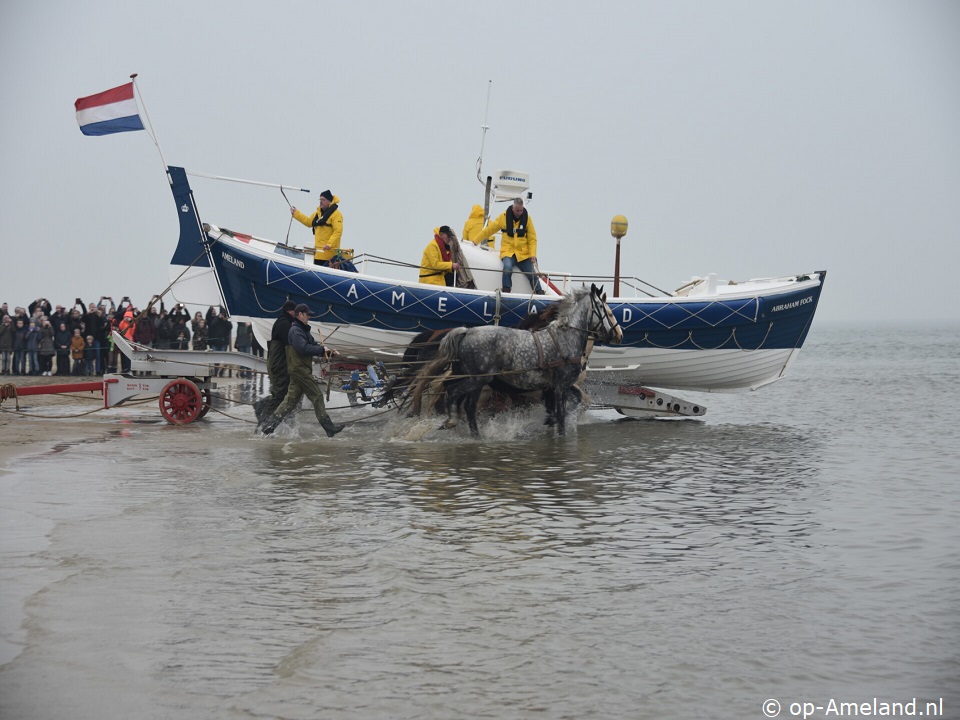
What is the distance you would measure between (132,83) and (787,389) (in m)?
19.4

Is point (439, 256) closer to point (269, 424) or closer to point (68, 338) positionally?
point (269, 424)

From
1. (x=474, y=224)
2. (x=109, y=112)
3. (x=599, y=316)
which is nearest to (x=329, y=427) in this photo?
(x=599, y=316)

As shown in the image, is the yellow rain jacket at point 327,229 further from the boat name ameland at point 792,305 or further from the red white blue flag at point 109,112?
the boat name ameland at point 792,305

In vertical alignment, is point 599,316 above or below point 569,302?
below

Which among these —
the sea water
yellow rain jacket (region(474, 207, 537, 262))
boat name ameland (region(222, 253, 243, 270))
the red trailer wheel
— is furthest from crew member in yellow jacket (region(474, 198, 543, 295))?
the red trailer wheel

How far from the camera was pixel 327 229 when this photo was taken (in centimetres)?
1554

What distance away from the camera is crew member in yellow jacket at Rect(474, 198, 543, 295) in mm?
15273

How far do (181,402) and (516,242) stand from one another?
5.62m

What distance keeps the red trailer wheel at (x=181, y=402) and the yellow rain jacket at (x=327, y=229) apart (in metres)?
2.81

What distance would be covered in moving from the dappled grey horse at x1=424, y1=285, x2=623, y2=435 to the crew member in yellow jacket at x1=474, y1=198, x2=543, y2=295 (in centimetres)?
154

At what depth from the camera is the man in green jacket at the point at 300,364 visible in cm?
1256

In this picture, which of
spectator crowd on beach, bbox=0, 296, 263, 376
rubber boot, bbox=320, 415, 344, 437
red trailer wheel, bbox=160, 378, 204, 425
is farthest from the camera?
spectator crowd on beach, bbox=0, 296, 263, 376

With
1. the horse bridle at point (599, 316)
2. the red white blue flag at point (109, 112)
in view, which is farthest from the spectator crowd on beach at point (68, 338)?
the horse bridle at point (599, 316)

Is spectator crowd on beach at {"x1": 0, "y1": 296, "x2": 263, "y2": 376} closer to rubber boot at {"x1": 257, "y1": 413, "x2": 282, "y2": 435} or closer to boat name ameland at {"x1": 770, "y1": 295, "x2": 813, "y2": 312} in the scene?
rubber boot at {"x1": 257, "y1": 413, "x2": 282, "y2": 435}
